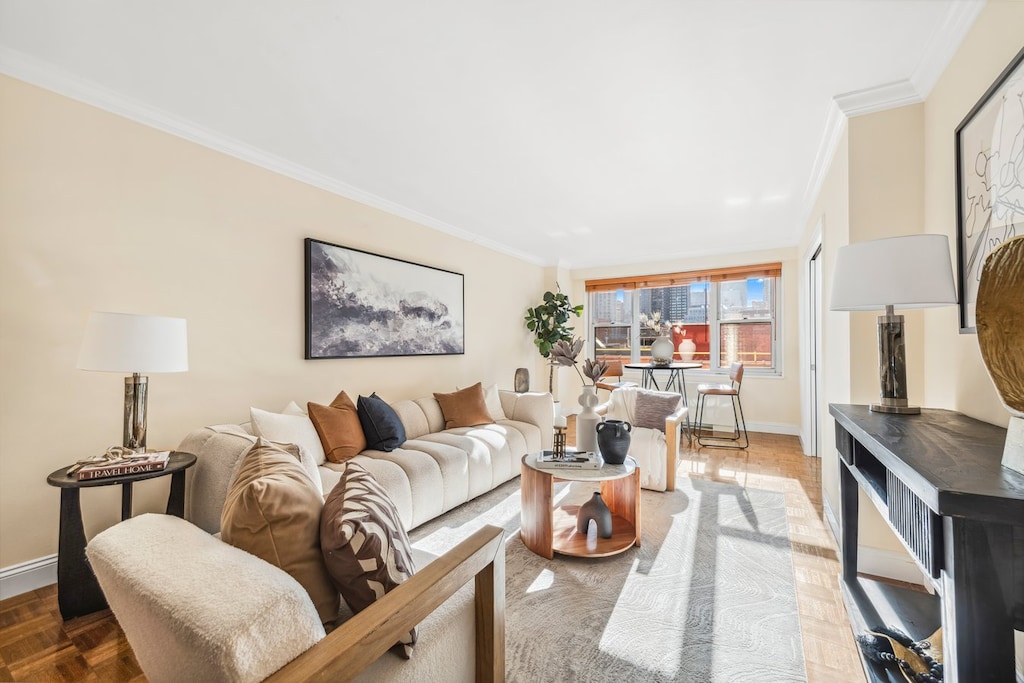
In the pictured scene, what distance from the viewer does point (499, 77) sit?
214 centimetres

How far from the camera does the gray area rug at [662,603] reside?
5.37 ft

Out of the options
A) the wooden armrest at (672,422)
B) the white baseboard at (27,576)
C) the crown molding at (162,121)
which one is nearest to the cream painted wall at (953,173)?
the wooden armrest at (672,422)

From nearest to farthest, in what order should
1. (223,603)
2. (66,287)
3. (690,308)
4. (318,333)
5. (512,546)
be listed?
(223,603), (66,287), (512,546), (318,333), (690,308)

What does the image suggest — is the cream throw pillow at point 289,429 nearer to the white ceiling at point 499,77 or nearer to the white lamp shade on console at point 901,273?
the white ceiling at point 499,77

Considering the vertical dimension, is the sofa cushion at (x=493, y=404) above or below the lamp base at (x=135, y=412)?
below

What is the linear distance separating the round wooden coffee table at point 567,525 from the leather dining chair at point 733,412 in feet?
9.21

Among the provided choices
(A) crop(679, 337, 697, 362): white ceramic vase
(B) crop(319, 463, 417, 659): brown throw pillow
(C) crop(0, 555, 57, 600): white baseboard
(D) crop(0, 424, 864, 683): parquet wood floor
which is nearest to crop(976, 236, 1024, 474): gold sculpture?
(D) crop(0, 424, 864, 683): parquet wood floor

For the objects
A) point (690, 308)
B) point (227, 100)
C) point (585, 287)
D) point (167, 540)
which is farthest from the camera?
point (585, 287)

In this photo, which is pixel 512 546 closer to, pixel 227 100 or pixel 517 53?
pixel 517 53

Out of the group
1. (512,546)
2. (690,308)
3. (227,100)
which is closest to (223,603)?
(512,546)

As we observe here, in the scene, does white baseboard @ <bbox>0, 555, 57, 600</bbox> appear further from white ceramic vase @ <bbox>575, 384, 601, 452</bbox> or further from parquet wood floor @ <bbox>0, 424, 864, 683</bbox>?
white ceramic vase @ <bbox>575, 384, 601, 452</bbox>

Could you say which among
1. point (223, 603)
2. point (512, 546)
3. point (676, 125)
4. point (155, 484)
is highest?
point (676, 125)

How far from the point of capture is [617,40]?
1.88 meters

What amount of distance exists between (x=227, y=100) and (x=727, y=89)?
8.70ft
